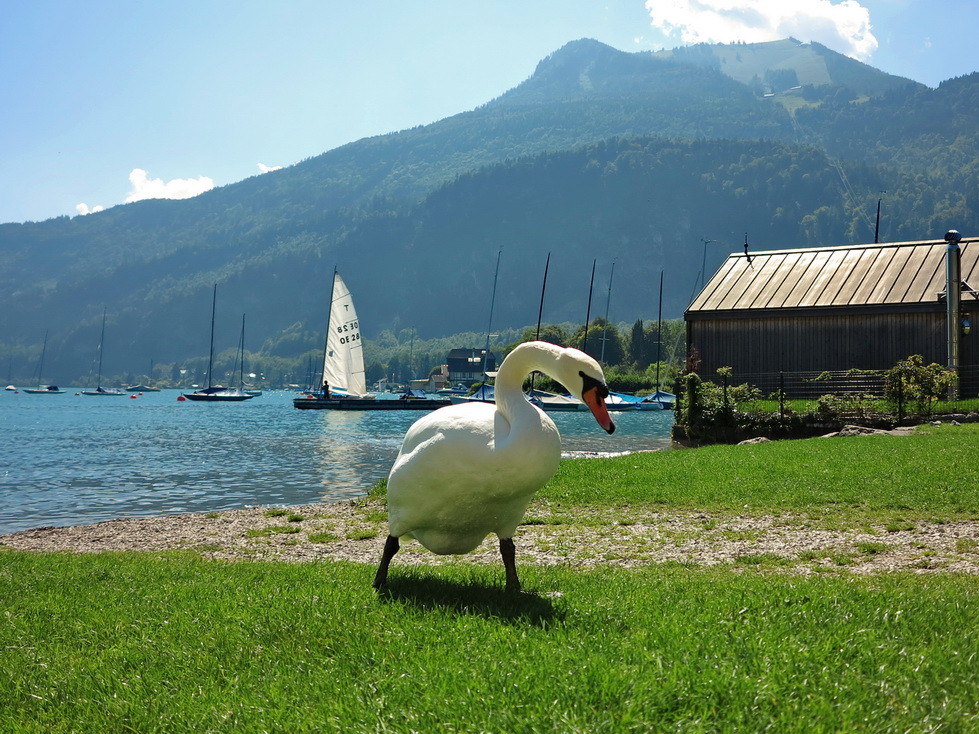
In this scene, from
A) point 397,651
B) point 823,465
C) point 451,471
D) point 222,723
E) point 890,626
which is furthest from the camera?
point 823,465

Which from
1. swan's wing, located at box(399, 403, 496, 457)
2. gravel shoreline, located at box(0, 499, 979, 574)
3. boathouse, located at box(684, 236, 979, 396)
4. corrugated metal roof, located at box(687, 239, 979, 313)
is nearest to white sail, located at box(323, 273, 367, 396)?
corrugated metal roof, located at box(687, 239, 979, 313)

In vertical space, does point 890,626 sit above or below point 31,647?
above

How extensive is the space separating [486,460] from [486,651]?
1549 mm

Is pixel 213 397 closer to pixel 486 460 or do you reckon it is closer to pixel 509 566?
pixel 509 566

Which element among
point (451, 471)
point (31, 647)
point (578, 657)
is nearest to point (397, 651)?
point (578, 657)

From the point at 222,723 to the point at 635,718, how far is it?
6.77ft

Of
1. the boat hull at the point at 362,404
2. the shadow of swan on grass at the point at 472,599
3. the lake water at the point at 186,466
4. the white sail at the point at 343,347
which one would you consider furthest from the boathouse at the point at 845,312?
the boat hull at the point at 362,404

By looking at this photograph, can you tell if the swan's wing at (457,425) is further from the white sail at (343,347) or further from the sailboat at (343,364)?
the white sail at (343,347)

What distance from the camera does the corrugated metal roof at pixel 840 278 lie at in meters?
32.0

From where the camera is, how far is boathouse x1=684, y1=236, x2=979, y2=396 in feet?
100

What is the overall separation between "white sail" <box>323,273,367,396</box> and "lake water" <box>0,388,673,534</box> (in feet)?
61.7

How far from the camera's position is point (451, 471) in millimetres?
6176

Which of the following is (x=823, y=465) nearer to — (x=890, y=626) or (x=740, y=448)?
(x=740, y=448)

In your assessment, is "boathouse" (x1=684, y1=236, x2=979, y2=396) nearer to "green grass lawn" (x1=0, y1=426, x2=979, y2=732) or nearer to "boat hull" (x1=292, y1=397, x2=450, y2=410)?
"green grass lawn" (x1=0, y1=426, x2=979, y2=732)
